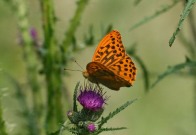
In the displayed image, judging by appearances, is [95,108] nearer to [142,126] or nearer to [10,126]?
[10,126]

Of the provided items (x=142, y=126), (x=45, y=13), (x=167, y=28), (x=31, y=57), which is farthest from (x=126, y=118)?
(x=45, y=13)

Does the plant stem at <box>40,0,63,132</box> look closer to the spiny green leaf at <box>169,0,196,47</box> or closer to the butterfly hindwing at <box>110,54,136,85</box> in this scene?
the butterfly hindwing at <box>110,54,136,85</box>

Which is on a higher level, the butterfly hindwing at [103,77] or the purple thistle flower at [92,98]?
the butterfly hindwing at [103,77]

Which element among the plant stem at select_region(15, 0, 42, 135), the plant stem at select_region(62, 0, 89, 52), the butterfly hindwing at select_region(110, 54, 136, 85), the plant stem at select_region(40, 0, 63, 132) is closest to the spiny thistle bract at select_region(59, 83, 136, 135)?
the butterfly hindwing at select_region(110, 54, 136, 85)

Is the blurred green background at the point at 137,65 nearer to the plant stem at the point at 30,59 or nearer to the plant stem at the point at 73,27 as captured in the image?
the plant stem at the point at 30,59

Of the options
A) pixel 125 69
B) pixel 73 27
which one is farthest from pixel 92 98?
pixel 73 27

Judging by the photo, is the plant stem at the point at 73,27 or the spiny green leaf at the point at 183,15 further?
the plant stem at the point at 73,27

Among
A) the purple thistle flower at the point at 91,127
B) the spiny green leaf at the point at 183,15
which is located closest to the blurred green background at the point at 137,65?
the purple thistle flower at the point at 91,127
